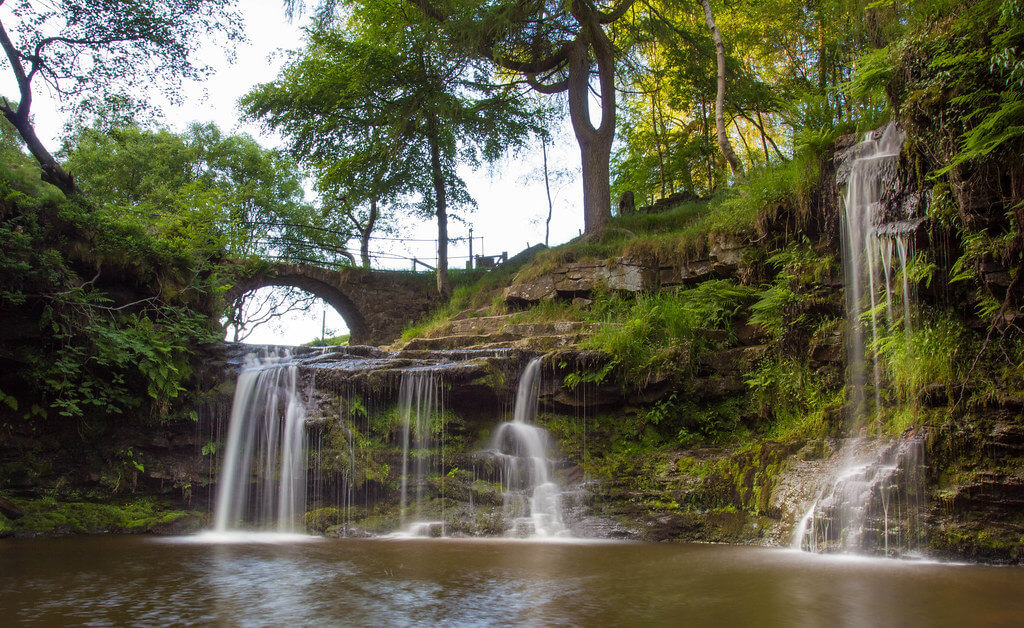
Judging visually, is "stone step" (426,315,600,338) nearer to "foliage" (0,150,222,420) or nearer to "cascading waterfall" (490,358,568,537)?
"cascading waterfall" (490,358,568,537)

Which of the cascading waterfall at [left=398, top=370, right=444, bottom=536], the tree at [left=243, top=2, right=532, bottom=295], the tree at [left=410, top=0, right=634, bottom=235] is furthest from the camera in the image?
the tree at [left=243, top=2, right=532, bottom=295]

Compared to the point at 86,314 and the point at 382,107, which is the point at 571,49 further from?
the point at 86,314

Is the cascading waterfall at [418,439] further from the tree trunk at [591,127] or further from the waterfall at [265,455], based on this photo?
the tree trunk at [591,127]

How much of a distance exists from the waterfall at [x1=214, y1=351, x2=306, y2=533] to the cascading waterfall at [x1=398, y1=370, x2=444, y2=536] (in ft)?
5.44

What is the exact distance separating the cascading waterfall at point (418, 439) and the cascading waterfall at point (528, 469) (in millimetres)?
1035

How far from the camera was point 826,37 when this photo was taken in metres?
18.8

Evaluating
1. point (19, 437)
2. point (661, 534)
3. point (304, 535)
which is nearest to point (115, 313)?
point (19, 437)

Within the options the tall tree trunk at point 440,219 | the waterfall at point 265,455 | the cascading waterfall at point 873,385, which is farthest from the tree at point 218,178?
the cascading waterfall at point 873,385

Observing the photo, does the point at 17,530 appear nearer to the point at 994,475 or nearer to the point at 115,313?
the point at 115,313

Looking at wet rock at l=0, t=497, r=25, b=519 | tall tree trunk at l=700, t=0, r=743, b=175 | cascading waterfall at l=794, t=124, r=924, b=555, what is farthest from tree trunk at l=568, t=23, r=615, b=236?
wet rock at l=0, t=497, r=25, b=519

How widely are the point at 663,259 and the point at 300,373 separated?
7856mm

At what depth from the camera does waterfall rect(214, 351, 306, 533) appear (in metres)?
10.1

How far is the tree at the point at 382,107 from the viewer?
20.8 meters

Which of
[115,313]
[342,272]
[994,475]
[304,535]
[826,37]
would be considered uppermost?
[826,37]
